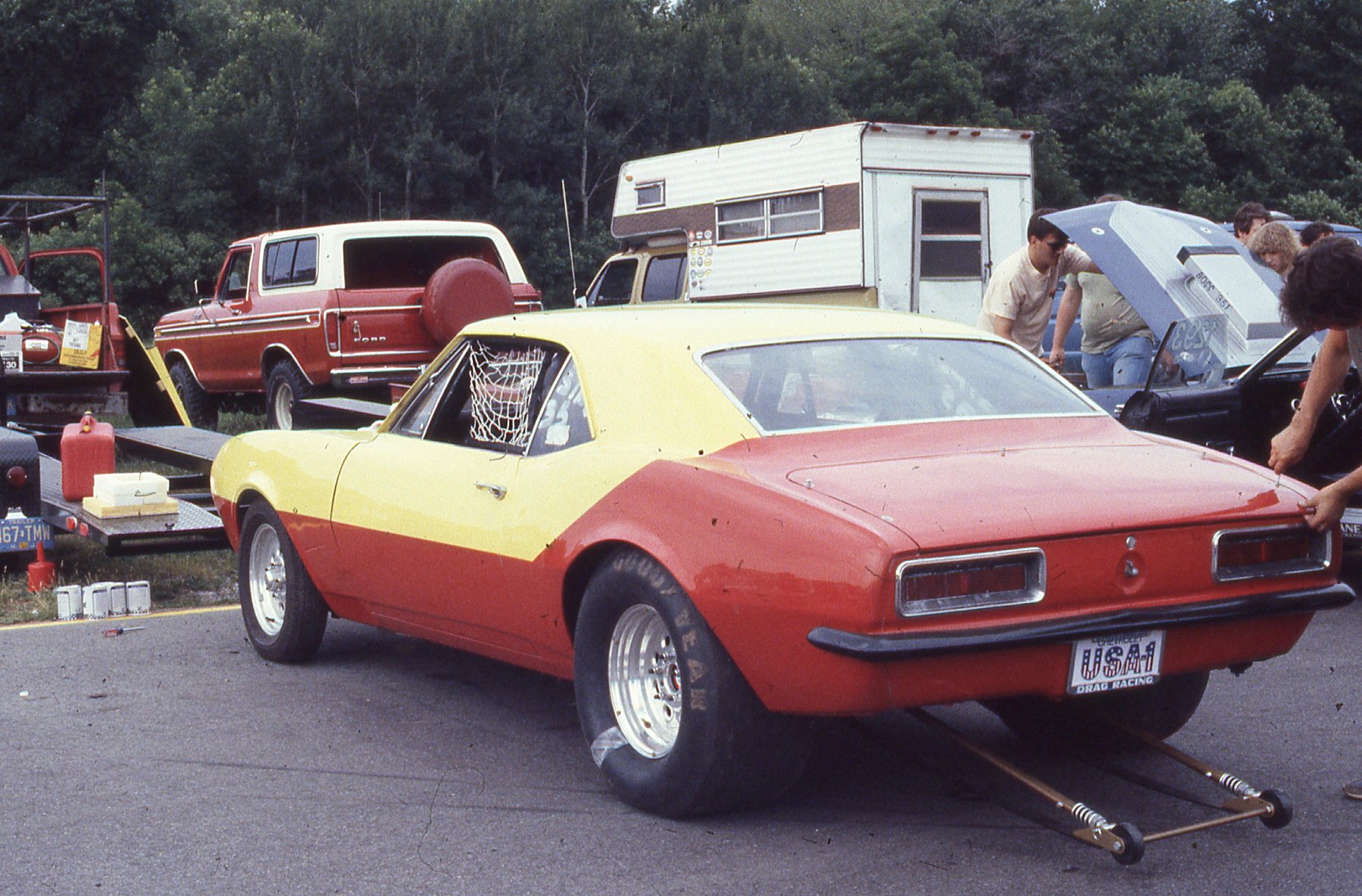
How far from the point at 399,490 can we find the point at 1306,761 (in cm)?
300

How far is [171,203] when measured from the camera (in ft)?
106

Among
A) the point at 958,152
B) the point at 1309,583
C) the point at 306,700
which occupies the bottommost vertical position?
the point at 306,700

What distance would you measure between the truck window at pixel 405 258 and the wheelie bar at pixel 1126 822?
1053cm

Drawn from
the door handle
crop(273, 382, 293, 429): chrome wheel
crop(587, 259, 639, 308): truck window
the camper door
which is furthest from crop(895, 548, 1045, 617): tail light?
crop(587, 259, 639, 308): truck window

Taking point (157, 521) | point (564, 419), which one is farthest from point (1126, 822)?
point (157, 521)

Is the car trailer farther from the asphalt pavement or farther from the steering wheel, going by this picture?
the steering wheel

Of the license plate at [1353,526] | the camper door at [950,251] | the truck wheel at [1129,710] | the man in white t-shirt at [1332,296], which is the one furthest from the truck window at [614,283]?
the man in white t-shirt at [1332,296]

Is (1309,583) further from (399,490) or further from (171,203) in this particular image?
(171,203)

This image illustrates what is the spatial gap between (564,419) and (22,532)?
4.28 metres

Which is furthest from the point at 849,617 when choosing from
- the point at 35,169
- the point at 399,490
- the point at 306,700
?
the point at 35,169

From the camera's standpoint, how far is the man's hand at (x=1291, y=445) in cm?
504

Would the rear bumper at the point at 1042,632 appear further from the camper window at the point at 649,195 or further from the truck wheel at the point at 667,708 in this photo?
the camper window at the point at 649,195

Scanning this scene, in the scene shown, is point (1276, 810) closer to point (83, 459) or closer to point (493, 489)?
point (493, 489)

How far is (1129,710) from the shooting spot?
4789mm
